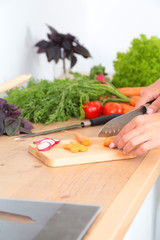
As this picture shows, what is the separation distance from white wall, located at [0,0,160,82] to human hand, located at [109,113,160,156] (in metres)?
0.95

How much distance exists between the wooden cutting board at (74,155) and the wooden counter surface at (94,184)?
2 centimetres

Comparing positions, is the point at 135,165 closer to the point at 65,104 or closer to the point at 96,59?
the point at 65,104

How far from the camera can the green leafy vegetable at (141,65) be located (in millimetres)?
1760

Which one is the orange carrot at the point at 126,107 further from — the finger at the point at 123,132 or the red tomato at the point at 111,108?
the finger at the point at 123,132

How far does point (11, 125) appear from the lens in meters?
1.23

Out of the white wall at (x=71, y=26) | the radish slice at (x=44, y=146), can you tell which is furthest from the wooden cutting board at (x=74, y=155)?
the white wall at (x=71, y=26)

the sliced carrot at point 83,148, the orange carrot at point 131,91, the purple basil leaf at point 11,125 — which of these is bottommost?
the sliced carrot at point 83,148

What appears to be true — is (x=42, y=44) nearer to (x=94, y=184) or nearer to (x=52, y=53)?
(x=52, y=53)

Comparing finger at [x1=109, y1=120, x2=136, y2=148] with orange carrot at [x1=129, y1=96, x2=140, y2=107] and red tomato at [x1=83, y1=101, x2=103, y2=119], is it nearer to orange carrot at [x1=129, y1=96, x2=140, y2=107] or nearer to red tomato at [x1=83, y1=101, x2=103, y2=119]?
red tomato at [x1=83, y1=101, x2=103, y2=119]

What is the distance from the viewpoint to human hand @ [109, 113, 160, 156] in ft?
3.07

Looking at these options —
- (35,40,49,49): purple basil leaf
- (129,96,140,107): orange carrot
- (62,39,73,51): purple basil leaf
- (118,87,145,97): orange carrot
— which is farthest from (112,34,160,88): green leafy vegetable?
(35,40,49,49): purple basil leaf

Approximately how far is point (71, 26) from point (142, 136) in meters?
1.92

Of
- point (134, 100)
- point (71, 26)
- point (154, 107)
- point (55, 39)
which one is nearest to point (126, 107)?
point (134, 100)

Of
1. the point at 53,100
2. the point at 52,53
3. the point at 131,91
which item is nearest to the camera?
the point at 53,100
